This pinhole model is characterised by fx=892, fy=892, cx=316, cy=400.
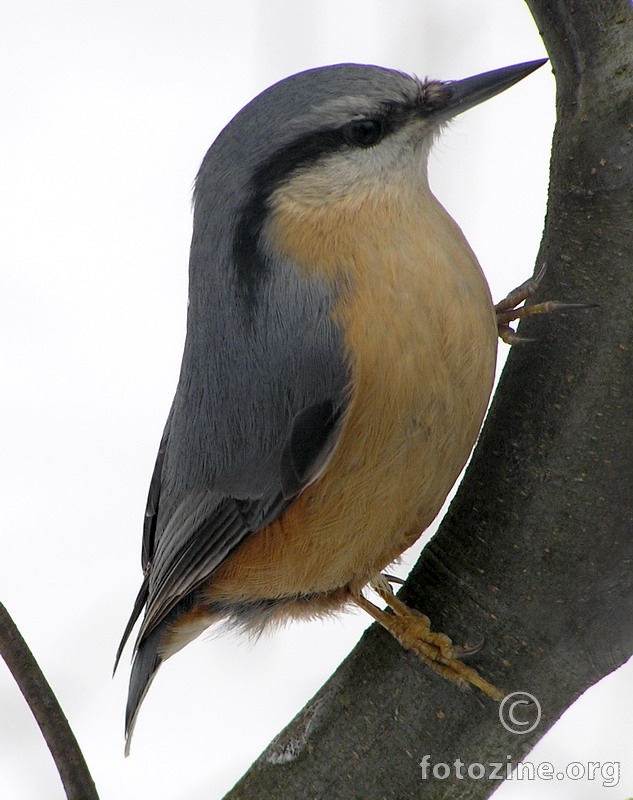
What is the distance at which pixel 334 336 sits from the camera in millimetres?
1104

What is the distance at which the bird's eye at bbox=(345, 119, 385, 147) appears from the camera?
45.2 inches

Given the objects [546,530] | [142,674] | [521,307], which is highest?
[521,307]

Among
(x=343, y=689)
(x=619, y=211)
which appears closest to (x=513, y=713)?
(x=343, y=689)

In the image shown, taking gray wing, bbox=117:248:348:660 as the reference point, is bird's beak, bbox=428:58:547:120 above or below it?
above

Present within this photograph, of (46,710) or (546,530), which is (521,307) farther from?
(46,710)

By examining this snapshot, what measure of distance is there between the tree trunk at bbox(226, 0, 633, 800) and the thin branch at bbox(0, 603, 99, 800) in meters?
0.22

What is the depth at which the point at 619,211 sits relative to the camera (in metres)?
1.01

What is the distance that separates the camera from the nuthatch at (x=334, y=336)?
109cm

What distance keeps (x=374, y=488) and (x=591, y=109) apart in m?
0.51

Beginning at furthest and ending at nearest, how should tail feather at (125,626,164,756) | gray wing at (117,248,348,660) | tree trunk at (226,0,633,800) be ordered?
1. tail feather at (125,626,164,756)
2. gray wing at (117,248,348,660)
3. tree trunk at (226,0,633,800)

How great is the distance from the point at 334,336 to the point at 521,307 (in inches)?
10.1

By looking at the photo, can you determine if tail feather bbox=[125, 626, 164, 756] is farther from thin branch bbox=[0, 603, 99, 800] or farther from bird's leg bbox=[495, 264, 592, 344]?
bird's leg bbox=[495, 264, 592, 344]

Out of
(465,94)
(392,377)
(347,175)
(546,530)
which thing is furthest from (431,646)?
(465,94)

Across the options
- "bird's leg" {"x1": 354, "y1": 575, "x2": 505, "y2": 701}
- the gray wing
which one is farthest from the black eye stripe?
"bird's leg" {"x1": 354, "y1": 575, "x2": 505, "y2": 701}
